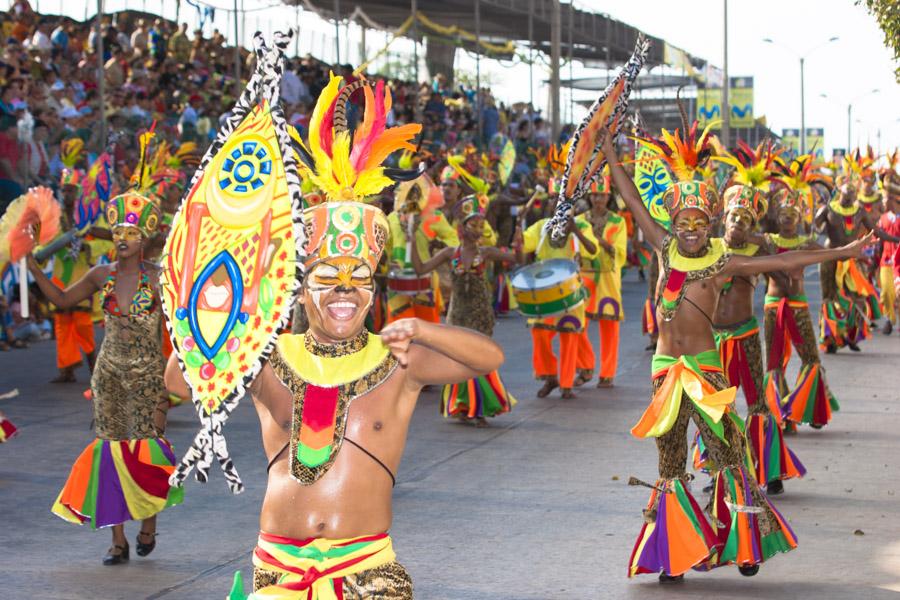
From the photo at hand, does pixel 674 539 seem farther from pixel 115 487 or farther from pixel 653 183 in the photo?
pixel 115 487

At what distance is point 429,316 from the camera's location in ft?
45.9

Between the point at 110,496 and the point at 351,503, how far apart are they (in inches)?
142

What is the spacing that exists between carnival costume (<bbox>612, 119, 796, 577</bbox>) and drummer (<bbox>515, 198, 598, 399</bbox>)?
5.62 m

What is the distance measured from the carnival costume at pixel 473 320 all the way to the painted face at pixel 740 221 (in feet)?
10.8

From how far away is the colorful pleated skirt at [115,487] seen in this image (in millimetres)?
7457

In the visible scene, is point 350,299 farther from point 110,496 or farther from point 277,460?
point 110,496

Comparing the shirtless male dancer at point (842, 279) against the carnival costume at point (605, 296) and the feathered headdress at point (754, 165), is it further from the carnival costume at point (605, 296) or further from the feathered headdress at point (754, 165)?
the feathered headdress at point (754, 165)

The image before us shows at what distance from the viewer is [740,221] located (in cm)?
907

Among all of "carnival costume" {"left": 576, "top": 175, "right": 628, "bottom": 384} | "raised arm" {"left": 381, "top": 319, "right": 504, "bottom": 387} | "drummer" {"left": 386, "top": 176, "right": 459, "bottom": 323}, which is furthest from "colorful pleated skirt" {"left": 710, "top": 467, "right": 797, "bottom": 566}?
"carnival costume" {"left": 576, "top": 175, "right": 628, "bottom": 384}

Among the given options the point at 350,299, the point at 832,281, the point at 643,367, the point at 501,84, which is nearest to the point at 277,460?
the point at 350,299

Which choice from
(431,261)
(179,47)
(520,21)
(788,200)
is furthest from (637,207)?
(520,21)

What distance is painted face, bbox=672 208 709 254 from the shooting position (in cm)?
759

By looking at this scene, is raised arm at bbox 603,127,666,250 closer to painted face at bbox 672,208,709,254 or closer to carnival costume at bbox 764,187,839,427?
painted face at bbox 672,208,709,254

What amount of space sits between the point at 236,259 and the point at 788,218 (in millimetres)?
8267
